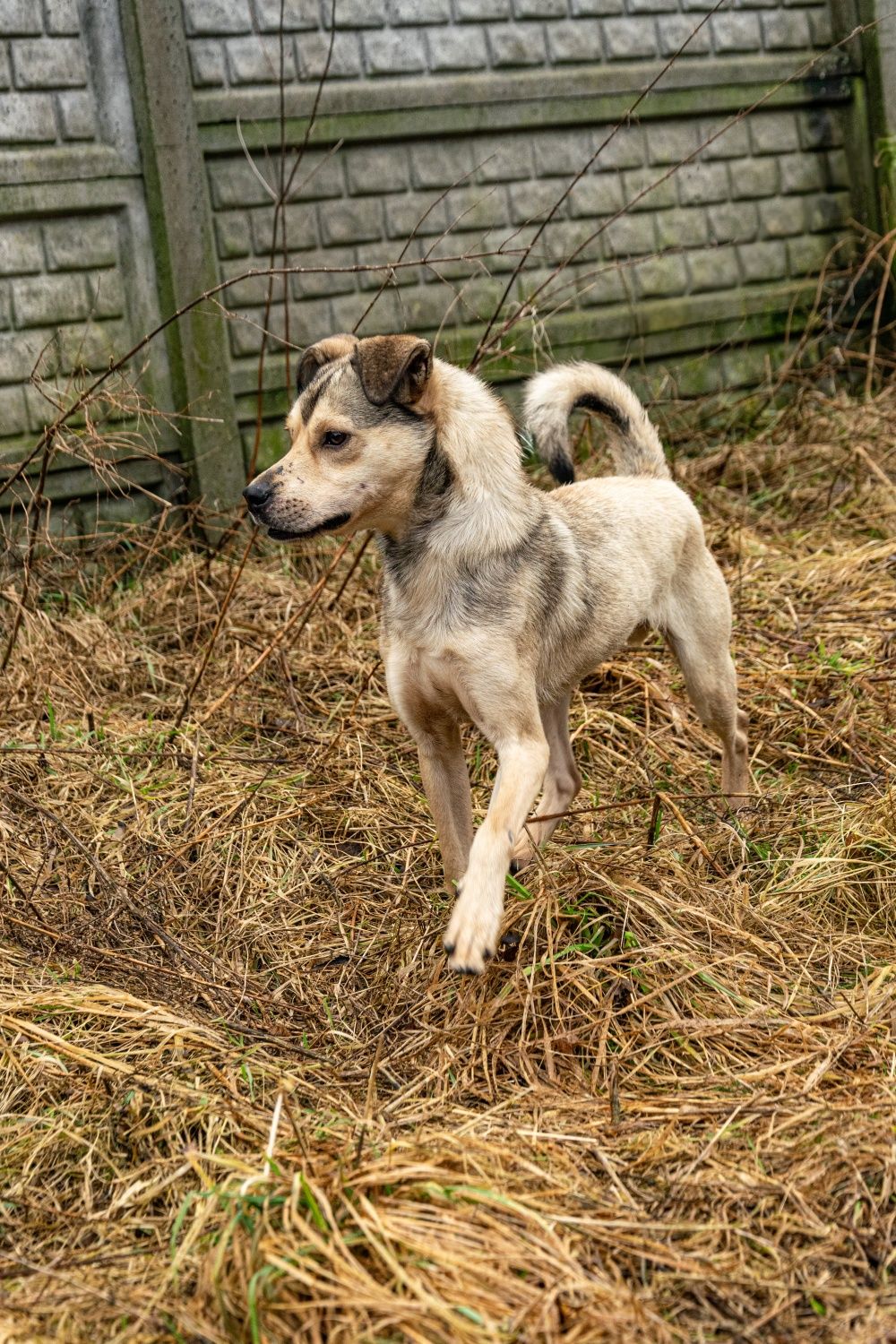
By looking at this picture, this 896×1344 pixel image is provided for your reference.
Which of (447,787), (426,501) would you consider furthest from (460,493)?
(447,787)

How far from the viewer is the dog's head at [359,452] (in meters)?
3.71

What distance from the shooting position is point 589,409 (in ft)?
16.2

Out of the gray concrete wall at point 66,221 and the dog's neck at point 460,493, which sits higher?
the gray concrete wall at point 66,221

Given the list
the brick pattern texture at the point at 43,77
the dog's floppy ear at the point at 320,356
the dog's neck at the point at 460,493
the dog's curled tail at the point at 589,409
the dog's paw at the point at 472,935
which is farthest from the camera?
the brick pattern texture at the point at 43,77

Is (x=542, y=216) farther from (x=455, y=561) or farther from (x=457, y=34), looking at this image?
(x=455, y=561)

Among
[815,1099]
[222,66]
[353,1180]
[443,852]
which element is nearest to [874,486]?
[222,66]

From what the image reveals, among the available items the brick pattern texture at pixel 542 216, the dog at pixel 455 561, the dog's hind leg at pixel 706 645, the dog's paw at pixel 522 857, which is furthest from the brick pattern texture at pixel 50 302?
the dog's paw at pixel 522 857

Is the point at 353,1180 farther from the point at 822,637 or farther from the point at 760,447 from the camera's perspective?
the point at 760,447

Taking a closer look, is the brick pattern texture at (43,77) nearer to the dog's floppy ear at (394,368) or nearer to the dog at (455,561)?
the dog at (455,561)

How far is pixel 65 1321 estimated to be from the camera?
8.00ft

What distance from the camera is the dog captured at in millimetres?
3705

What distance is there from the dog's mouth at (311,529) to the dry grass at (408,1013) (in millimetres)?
1121

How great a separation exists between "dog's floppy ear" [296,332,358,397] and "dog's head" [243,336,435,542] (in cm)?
27

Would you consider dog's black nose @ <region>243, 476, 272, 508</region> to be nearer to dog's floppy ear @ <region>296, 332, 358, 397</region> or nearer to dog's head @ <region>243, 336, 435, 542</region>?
dog's head @ <region>243, 336, 435, 542</region>
